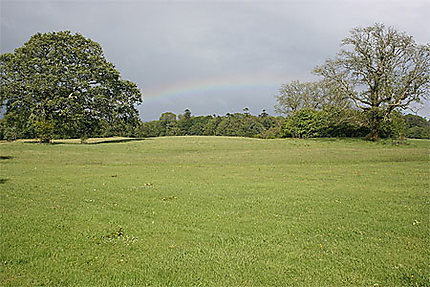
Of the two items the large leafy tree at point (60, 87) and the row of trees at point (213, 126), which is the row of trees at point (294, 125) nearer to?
the row of trees at point (213, 126)

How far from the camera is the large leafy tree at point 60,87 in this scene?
4288cm

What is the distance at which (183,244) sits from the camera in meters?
7.09

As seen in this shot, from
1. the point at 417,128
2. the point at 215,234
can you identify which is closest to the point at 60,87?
the point at 215,234

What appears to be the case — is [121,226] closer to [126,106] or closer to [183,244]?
[183,244]

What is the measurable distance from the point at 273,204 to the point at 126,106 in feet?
139

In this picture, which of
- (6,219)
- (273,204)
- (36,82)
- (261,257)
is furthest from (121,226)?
(36,82)

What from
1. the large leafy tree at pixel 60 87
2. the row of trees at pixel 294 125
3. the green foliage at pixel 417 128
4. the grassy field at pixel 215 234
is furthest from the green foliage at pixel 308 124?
the grassy field at pixel 215 234

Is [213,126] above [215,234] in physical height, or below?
above

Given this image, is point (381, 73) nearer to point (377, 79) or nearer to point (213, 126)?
point (377, 79)

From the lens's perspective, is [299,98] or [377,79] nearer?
[377,79]

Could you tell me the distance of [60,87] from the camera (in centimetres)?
4472

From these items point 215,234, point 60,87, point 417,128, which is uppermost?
point 60,87

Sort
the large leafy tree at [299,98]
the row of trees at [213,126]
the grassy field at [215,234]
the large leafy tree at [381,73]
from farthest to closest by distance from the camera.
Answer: the row of trees at [213,126]
the large leafy tree at [299,98]
the large leafy tree at [381,73]
the grassy field at [215,234]

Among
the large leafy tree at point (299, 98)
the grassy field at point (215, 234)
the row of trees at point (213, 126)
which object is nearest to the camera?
the grassy field at point (215, 234)
